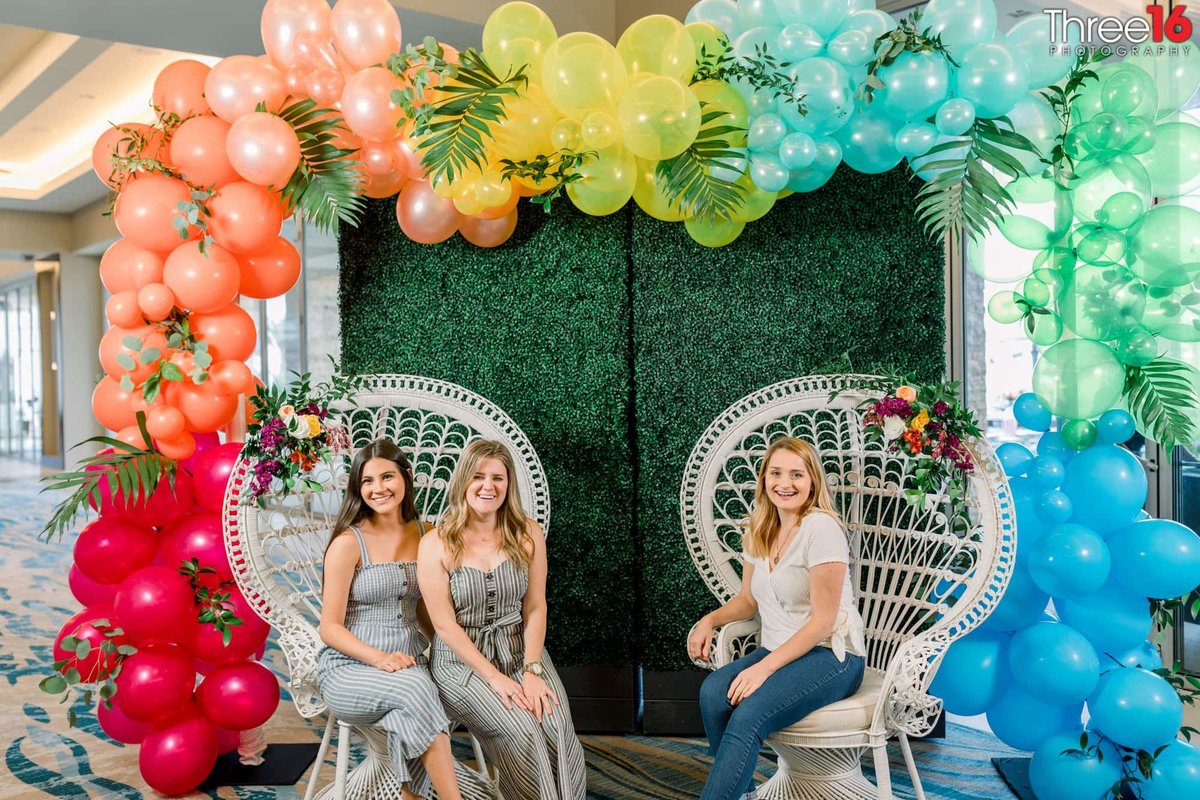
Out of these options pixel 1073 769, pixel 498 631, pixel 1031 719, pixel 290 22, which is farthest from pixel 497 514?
pixel 1073 769

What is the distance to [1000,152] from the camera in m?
2.58

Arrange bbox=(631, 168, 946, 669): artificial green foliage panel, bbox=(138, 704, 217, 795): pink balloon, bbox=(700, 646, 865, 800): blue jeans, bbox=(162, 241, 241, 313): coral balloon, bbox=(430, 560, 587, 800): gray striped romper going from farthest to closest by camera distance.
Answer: bbox=(631, 168, 946, 669): artificial green foliage panel
bbox=(138, 704, 217, 795): pink balloon
bbox=(162, 241, 241, 313): coral balloon
bbox=(430, 560, 587, 800): gray striped romper
bbox=(700, 646, 865, 800): blue jeans

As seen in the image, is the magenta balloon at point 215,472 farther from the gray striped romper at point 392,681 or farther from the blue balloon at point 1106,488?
the blue balloon at point 1106,488

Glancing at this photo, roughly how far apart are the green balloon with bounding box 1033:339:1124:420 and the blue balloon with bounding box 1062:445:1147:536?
0.14 m

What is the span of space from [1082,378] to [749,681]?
49.8 inches

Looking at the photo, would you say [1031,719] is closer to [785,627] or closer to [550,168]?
[785,627]

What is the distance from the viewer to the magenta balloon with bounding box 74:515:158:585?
2.89 metres

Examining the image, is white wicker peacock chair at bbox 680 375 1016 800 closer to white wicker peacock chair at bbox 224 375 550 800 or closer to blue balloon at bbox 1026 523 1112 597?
blue balloon at bbox 1026 523 1112 597

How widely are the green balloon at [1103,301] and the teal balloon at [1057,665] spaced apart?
0.85 meters

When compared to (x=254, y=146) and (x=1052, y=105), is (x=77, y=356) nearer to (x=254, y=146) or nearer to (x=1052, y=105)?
(x=254, y=146)

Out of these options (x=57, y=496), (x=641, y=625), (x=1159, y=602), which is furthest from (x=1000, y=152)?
(x=57, y=496)

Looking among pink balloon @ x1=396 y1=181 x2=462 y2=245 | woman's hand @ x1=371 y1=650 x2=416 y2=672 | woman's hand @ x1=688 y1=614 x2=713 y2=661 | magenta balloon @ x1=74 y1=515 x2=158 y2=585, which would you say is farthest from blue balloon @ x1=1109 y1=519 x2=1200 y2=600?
magenta balloon @ x1=74 y1=515 x2=158 y2=585

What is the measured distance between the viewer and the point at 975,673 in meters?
2.78

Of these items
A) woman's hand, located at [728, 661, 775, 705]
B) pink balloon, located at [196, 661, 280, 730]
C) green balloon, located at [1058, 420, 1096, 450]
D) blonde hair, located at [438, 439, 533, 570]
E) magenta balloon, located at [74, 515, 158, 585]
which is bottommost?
pink balloon, located at [196, 661, 280, 730]
